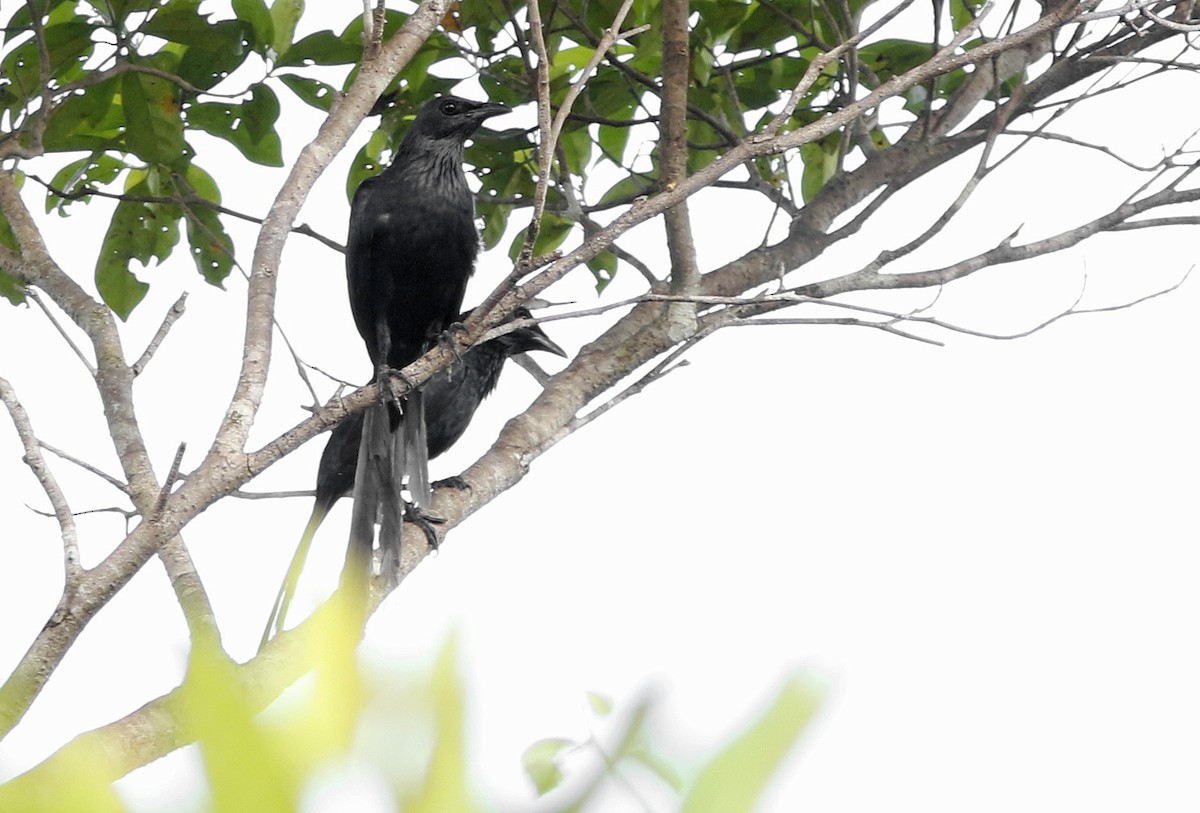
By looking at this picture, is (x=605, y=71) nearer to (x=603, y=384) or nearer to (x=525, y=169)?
(x=525, y=169)

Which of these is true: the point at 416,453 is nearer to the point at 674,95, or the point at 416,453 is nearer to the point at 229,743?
the point at 674,95

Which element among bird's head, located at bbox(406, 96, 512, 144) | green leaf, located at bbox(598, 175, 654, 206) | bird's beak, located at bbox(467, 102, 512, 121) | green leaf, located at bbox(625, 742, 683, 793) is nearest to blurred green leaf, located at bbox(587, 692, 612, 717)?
green leaf, located at bbox(625, 742, 683, 793)

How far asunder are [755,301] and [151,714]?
75 centimetres

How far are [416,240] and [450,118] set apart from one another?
10.4 inches

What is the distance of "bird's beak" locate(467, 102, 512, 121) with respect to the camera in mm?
2443

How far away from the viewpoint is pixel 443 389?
2904 mm

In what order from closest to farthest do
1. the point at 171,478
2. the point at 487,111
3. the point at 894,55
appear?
the point at 171,478 < the point at 894,55 < the point at 487,111

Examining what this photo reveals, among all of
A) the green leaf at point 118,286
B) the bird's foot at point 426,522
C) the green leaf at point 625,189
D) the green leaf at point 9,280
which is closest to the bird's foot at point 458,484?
the bird's foot at point 426,522

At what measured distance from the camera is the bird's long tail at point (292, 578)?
1.63 metres

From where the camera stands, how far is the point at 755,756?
0.68ft

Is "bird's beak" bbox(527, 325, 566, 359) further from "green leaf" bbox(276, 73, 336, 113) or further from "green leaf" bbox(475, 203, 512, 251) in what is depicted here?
"green leaf" bbox(276, 73, 336, 113)

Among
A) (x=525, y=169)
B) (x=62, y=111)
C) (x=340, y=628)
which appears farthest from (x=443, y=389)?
(x=340, y=628)

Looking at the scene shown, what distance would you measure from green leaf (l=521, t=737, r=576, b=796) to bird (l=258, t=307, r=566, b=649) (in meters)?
2.17

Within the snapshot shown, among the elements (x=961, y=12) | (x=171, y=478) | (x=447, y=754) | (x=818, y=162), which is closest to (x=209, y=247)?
(x=818, y=162)
